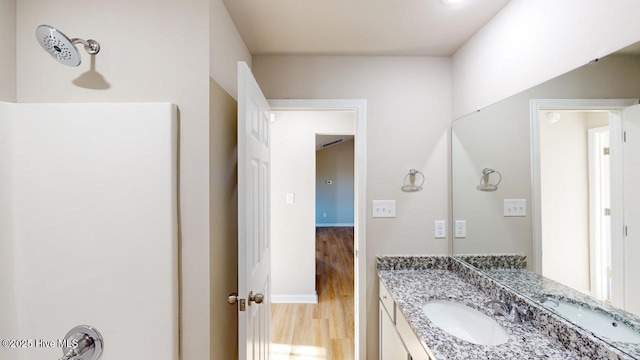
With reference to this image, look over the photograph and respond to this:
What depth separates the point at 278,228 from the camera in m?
2.97

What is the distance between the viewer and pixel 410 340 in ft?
3.69

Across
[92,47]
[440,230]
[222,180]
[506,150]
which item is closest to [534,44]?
[506,150]

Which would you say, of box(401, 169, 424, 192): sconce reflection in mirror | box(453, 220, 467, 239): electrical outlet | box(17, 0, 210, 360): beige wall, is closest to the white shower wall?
box(17, 0, 210, 360): beige wall

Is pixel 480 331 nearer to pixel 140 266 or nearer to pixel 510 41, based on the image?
pixel 510 41

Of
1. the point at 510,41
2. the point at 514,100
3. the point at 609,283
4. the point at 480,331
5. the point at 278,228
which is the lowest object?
the point at 480,331

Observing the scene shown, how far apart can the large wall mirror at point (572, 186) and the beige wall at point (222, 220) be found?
1435 mm

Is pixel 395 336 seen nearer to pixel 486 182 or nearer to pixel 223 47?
pixel 486 182

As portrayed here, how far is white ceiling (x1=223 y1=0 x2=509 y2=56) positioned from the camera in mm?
1238

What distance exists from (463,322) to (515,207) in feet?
2.15

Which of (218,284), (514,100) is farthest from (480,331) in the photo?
(218,284)

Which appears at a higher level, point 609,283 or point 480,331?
point 609,283

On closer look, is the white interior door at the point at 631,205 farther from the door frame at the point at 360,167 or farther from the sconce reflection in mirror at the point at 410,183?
the door frame at the point at 360,167

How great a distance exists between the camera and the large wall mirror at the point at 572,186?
77 cm

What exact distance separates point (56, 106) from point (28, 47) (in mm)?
329
